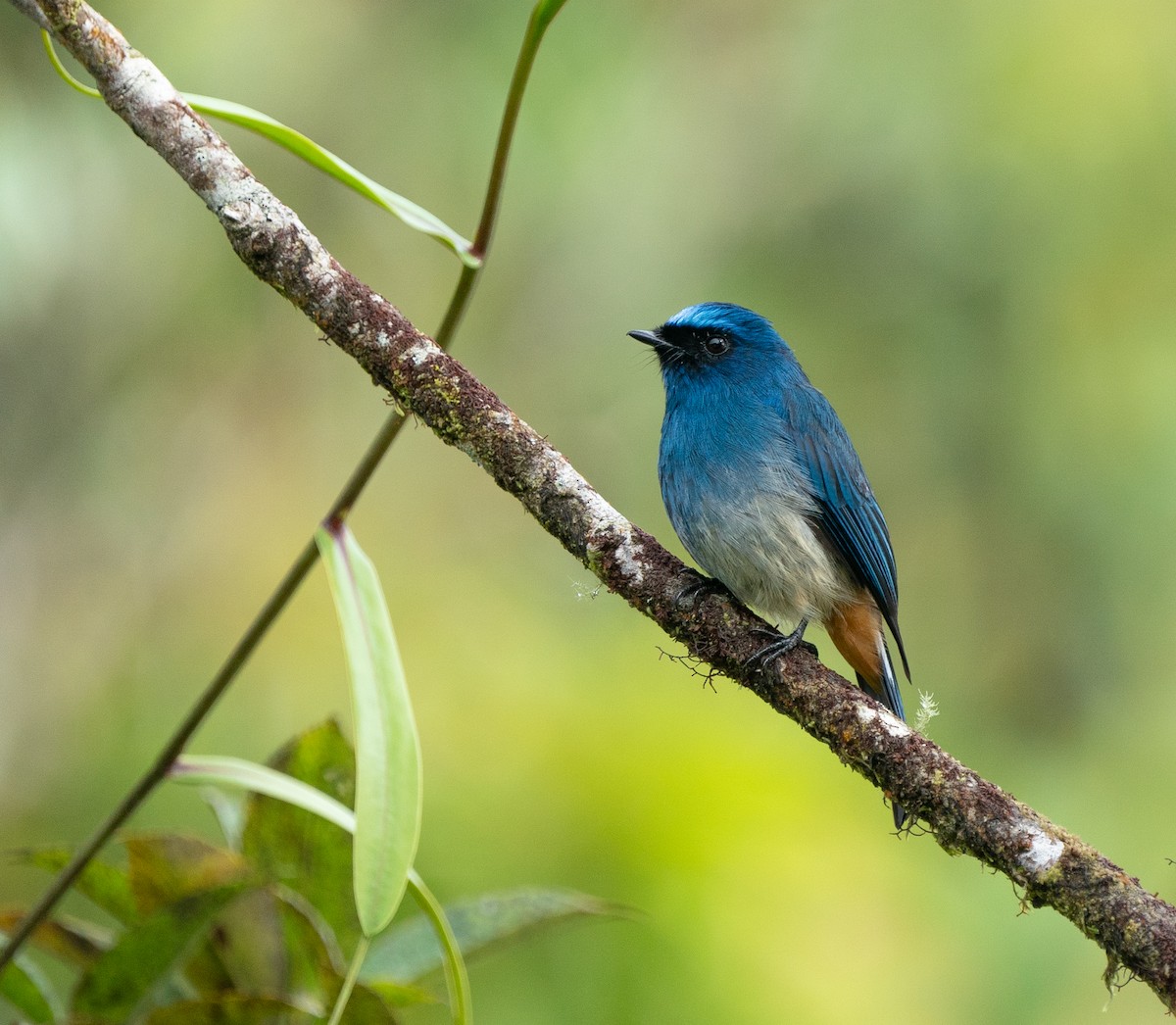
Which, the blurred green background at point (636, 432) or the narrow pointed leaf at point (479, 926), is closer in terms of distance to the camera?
the narrow pointed leaf at point (479, 926)

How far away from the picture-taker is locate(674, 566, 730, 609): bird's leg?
95.1 inches

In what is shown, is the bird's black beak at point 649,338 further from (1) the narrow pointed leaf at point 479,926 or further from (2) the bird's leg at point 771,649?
(1) the narrow pointed leaf at point 479,926

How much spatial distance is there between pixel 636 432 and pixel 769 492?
123 inches

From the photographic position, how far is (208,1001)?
2.16 m

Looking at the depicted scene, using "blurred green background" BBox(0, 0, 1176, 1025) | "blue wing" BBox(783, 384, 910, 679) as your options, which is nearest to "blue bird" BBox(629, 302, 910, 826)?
"blue wing" BBox(783, 384, 910, 679)

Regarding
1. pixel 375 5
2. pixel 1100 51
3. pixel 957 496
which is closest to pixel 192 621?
pixel 375 5

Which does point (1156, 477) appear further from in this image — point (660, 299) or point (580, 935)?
point (580, 935)

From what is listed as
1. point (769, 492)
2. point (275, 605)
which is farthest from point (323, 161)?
point (769, 492)

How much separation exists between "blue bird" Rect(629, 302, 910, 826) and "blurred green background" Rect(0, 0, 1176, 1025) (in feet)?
4.42

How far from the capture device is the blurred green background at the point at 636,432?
4.50m

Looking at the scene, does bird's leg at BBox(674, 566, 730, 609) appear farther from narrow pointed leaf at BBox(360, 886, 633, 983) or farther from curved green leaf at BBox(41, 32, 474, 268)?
curved green leaf at BBox(41, 32, 474, 268)

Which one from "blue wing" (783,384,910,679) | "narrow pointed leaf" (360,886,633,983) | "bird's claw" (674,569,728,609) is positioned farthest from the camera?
"blue wing" (783,384,910,679)

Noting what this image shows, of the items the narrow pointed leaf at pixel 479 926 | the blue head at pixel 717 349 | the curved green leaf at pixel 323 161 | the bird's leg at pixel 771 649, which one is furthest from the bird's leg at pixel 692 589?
the blue head at pixel 717 349

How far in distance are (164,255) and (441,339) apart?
3.62m
